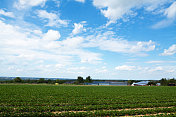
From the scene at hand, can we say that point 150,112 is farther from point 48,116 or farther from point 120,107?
point 48,116

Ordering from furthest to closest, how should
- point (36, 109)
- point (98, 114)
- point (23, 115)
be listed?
point (36, 109), point (98, 114), point (23, 115)

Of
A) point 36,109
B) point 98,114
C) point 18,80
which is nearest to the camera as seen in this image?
point 98,114

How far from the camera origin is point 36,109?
635 inches

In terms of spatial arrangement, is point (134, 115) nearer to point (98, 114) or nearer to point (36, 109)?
point (98, 114)

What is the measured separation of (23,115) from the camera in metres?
13.6

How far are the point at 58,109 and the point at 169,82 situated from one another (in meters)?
129

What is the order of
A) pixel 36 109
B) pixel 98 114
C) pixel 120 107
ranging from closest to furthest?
pixel 98 114, pixel 36 109, pixel 120 107

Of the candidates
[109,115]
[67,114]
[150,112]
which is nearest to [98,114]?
[109,115]

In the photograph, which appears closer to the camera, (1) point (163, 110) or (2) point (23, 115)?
(2) point (23, 115)

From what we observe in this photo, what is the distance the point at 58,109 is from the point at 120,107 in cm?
797

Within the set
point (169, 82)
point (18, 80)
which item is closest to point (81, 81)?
point (18, 80)

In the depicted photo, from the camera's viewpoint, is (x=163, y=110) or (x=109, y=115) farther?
(x=163, y=110)

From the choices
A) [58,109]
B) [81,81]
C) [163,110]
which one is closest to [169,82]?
[81,81]

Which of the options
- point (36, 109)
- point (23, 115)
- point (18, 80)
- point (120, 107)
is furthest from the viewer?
point (18, 80)
